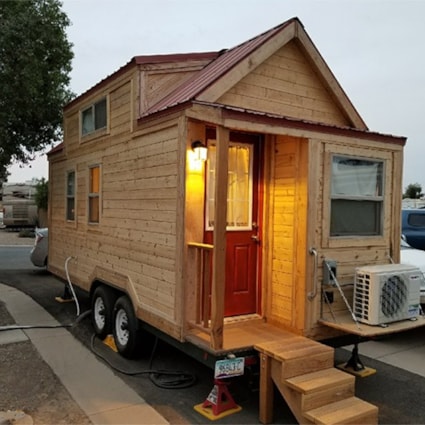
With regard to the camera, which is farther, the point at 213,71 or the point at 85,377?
the point at 213,71

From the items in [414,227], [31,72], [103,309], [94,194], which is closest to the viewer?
[103,309]

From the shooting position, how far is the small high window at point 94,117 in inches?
239

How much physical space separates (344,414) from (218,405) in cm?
Result: 112

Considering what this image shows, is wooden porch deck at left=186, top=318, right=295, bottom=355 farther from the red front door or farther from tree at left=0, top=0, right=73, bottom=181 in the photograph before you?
tree at left=0, top=0, right=73, bottom=181

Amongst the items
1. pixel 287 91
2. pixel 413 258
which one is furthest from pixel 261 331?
pixel 413 258

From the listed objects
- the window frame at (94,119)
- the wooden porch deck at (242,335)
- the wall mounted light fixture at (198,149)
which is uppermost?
the window frame at (94,119)

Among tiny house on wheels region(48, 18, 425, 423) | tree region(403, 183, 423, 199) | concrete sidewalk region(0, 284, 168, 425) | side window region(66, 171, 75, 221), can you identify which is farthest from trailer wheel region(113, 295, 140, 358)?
tree region(403, 183, 423, 199)

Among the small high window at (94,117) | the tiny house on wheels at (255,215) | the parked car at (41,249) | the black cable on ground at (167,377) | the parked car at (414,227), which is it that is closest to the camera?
the tiny house on wheels at (255,215)

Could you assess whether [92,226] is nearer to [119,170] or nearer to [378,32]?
[119,170]

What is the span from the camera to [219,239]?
3701mm

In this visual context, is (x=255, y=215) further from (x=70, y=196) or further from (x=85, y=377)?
(x=70, y=196)

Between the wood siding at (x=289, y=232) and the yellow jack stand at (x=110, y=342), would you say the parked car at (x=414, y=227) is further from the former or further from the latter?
the yellow jack stand at (x=110, y=342)

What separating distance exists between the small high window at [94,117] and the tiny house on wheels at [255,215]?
29 cm

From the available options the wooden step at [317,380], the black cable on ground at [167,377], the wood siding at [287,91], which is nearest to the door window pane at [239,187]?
the wood siding at [287,91]
